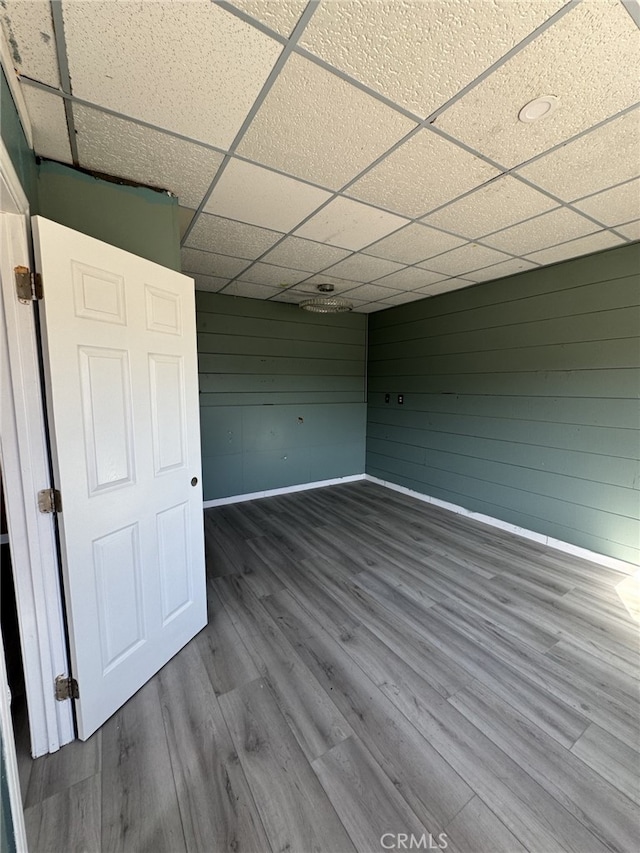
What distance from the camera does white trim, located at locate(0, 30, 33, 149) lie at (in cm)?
109

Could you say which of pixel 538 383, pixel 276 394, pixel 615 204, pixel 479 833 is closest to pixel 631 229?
pixel 615 204

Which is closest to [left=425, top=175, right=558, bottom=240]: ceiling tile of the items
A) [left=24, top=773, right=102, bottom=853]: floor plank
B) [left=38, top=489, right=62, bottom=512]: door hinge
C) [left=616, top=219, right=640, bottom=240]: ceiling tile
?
[left=616, top=219, right=640, bottom=240]: ceiling tile

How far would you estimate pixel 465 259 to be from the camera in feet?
10.1

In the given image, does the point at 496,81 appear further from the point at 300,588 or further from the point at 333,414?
the point at 333,414

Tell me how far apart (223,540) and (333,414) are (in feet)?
8.73

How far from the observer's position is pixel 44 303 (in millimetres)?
1297

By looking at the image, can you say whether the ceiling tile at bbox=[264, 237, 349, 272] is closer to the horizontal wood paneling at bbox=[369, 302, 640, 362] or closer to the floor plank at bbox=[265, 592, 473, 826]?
the horizontal wood paneling at bbox=[369, 302, 640, 362]

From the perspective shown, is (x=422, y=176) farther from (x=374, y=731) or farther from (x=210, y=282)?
(x=374, y=731)

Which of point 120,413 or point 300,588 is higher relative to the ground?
point 120,413

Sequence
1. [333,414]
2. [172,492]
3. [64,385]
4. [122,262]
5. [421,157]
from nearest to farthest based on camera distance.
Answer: [64,385] < [122,262] < [421,157] < [172,492] < [333,414]

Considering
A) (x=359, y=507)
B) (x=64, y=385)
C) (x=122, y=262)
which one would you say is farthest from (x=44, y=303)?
(x=359, y=507)

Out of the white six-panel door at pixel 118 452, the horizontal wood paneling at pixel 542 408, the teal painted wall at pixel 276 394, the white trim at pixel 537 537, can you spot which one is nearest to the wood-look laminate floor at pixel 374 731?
the white trim at pixel 537 537

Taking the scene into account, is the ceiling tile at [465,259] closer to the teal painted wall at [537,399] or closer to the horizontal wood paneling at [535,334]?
the teal painted wall at [537,399]

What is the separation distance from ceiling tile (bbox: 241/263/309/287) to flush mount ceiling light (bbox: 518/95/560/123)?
2257 mm
